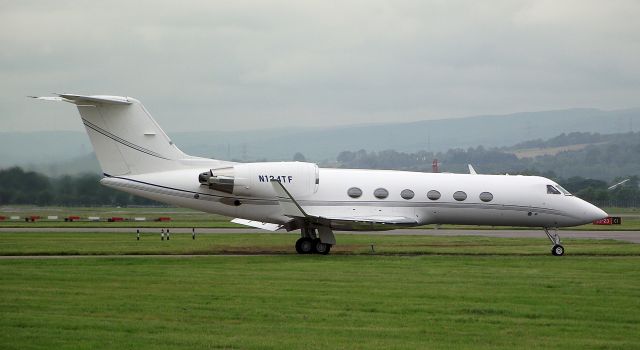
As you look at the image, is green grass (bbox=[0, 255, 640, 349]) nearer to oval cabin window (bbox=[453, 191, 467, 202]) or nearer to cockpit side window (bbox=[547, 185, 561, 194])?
oval cabin window (bbox=[453, 191, 467, 202])

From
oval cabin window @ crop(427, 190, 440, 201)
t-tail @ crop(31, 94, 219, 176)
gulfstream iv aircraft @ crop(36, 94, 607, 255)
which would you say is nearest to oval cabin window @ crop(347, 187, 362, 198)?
gulfstream iv aircraft @ crop(36, 94, 607, 255)

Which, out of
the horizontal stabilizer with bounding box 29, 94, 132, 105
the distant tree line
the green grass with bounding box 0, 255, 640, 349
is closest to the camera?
the green grass with bounding box 0, 255, 640, 349

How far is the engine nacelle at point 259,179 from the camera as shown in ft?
97.9

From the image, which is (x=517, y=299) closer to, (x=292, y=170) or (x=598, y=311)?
(x=598, y=311)

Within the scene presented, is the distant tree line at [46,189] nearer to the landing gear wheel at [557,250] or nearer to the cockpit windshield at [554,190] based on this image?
the cockpit windshield at [554,190]

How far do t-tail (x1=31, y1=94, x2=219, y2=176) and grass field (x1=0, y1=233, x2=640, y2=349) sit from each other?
307 cm

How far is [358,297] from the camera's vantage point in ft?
60.3

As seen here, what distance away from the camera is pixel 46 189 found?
2410 inches

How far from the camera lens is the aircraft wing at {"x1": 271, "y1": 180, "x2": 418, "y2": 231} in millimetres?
29422

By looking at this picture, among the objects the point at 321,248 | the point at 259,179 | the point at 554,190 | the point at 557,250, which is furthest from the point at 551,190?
the point at 259,179

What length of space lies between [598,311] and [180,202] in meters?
16.7

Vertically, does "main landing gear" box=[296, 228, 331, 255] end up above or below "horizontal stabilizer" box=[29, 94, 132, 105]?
below

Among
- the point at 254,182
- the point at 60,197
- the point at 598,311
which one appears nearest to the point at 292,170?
the point at 254,182

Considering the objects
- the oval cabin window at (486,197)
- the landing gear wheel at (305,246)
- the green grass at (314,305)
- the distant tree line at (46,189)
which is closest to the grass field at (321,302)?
the green grass at (314,305)
